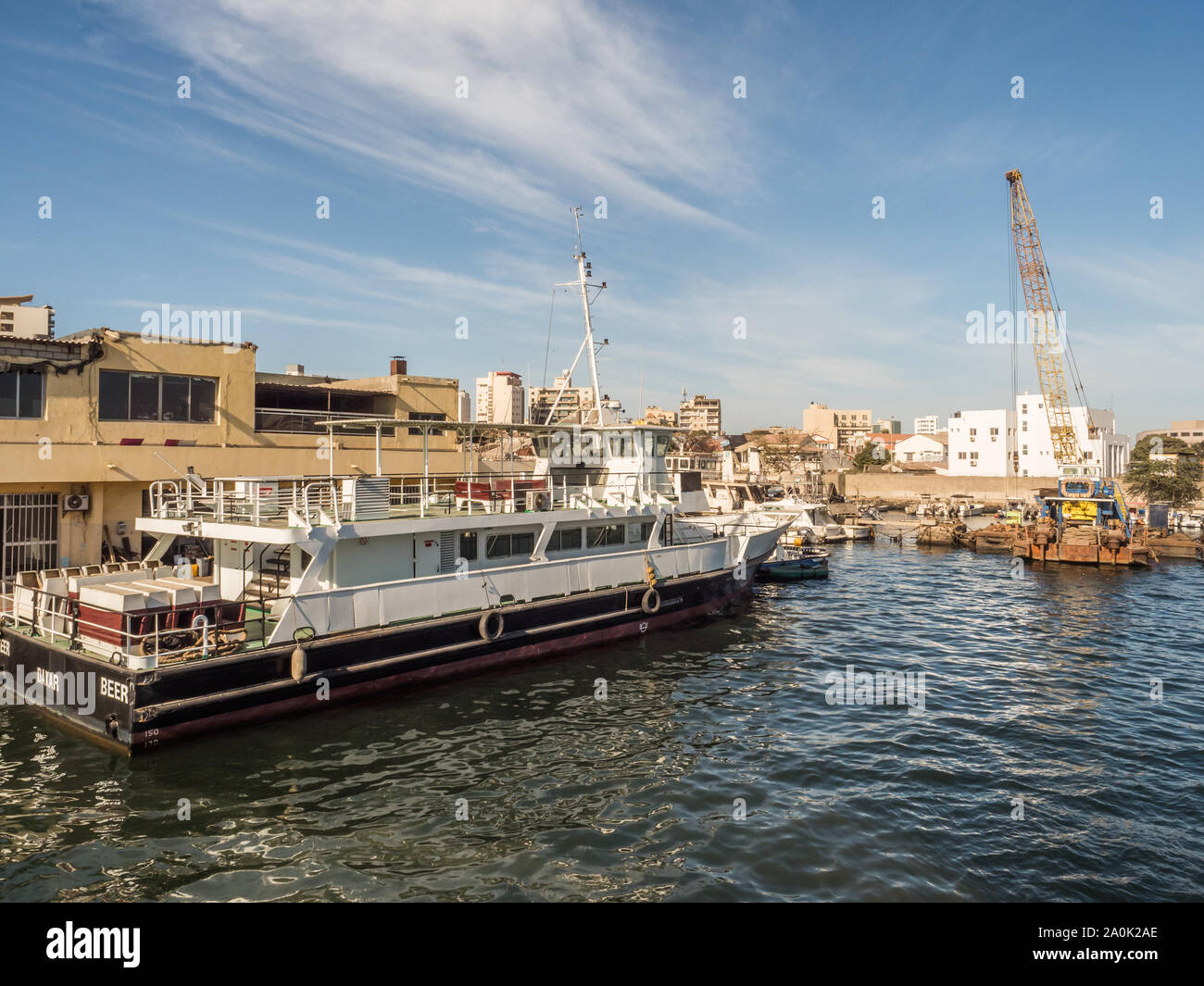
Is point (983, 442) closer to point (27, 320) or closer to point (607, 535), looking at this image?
point (607, 535)

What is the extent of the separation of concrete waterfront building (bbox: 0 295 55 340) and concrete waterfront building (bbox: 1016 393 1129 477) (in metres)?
91.3

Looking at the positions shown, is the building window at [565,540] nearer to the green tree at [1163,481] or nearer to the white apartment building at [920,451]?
the green tree at [1163,481]

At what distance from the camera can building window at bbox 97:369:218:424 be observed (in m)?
25.0

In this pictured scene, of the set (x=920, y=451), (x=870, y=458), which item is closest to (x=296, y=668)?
(x=870, y=458)

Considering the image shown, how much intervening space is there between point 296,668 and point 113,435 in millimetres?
15896

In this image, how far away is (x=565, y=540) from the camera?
71.5 ft

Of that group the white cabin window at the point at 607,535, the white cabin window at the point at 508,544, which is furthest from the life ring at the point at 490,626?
the white cabin window at the point at 607,535

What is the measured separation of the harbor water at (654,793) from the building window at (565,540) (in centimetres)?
338

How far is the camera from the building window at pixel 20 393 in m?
22.7

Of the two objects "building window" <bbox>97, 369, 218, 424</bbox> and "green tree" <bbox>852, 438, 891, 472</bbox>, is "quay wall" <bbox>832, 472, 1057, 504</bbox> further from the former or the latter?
"building window" <bbox>97, 369, 218, 424</bbox>
